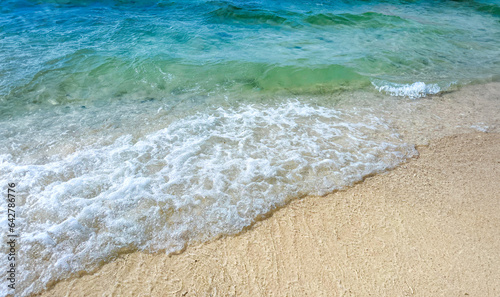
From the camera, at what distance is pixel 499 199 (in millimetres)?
3836

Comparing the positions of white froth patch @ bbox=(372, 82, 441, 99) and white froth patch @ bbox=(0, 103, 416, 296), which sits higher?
white froth patch @ bbox=(372, 82, 441, 99)

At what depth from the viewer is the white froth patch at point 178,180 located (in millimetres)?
3211

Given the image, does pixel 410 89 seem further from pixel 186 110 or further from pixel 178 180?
pixel 178 180

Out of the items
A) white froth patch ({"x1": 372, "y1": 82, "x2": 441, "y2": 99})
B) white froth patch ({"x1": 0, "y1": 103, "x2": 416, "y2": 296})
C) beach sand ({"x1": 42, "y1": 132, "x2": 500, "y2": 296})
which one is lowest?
beach sand ({"x1": 42, "y1": 132, "x2": 500, "y2": 296})

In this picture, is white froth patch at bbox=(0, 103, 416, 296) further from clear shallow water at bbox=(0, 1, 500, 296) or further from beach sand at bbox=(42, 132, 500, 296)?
beach sand at bbox=(42, 132, 500, 296)

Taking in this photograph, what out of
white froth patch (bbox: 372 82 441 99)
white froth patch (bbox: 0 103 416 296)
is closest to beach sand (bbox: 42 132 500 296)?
white froth patch (bbox: 0 103 416 296)

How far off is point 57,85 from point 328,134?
5.89 metres

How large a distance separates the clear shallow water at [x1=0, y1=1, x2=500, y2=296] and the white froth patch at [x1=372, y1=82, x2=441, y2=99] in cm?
4

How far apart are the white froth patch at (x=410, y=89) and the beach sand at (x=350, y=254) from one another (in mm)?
3024

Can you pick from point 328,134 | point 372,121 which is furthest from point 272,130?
point 372,121

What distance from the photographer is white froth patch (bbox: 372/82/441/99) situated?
21.6ft

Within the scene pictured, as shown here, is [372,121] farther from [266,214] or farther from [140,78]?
[140,78]

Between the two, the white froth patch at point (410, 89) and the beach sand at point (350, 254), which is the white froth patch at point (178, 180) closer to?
the beach sand at point (350, 254)

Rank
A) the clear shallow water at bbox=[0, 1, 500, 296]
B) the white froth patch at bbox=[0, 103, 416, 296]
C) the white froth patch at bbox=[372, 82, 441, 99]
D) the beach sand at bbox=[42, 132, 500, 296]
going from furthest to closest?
the white froth patch at bbox=[372, 82, 441, 99], the clear shallow water at bbox=[0, 1, 500, 296], the white froth patch at bbox=[0, 103, 416, 296], the beach sand at bbox=[42, 132, 500, 296]
